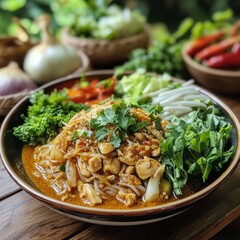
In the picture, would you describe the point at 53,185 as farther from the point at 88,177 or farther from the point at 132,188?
the point at 132,188

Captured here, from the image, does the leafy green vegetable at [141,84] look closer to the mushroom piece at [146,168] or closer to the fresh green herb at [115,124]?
the fresh green herb at [115,124]

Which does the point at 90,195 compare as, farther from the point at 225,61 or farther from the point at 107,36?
the point at 107,36

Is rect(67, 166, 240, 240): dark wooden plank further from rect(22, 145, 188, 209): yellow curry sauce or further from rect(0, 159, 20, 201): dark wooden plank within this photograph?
rect(0, 159, 20, 201): dark wooden plank

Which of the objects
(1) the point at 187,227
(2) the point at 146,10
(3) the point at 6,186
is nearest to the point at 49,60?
(3) the point at 6,186

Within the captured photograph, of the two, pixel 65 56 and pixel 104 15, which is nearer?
pixel 65 56

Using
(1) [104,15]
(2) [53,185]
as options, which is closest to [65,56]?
(1) [104,15]

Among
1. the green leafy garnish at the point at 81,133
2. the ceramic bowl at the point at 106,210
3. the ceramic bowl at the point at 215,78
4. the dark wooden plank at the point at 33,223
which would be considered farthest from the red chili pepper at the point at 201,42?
the dark wooden plank at the point at 33,223
